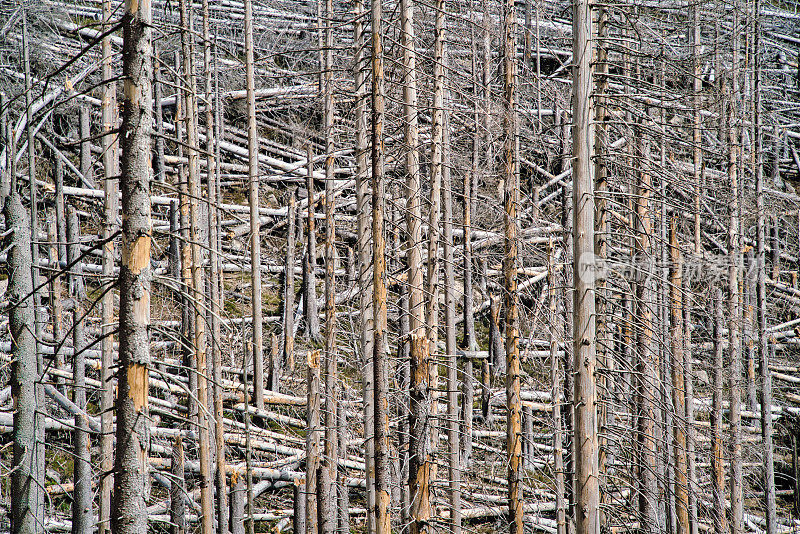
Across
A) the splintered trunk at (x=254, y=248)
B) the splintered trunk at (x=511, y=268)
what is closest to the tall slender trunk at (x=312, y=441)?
the splintered trunk at (x=511, y=268)

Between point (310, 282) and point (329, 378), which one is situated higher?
point (310, 282)

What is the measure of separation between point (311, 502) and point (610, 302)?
8014 mm

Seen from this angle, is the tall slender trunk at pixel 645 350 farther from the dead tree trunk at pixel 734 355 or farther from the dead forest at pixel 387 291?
the dead tree trunk at pixel 734 355

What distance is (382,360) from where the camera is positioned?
32.1ft

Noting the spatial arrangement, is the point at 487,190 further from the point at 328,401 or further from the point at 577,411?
the point at 577,411

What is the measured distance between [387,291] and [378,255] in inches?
174

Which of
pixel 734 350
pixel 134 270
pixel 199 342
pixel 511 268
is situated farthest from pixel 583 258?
pixel 734 350

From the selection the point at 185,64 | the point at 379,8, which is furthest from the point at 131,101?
the point at 185,64

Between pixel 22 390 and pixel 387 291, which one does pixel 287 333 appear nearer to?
pixel 387 291

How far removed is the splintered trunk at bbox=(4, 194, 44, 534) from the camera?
9367mm

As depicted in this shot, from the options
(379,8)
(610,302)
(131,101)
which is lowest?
(610,302)

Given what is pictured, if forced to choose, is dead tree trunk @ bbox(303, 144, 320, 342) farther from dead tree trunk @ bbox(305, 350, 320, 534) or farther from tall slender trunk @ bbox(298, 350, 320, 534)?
dead tree trunk @ bbox(305, 350, 320, 534)

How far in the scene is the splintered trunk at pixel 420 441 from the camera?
9469mm

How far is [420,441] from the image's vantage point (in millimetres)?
9484
